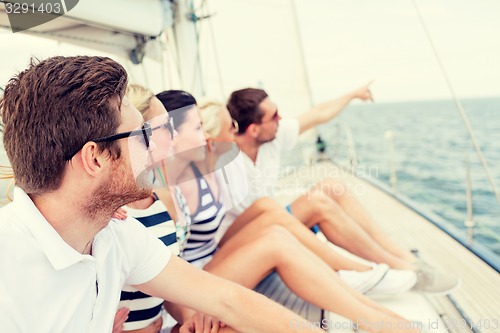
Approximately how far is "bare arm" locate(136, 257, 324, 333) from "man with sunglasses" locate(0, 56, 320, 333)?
Answer: 0.43 feet

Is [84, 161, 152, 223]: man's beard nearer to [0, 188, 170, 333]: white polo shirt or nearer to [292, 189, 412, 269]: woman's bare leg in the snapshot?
[0, 188, 170, 333]: white polo shirt

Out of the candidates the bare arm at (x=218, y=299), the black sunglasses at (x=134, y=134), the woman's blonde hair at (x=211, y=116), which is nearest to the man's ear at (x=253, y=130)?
the woman's blonde hair at (x=211, y=116)

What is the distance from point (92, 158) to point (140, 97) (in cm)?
49

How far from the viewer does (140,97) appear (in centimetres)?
117

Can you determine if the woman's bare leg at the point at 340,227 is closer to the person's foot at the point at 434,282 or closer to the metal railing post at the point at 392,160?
the person's foot at the point at 434,282

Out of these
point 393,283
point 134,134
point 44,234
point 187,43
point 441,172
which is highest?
point 187,43

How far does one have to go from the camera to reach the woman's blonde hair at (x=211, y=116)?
1628mm

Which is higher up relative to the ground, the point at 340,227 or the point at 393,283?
Answer: the point at 340,227

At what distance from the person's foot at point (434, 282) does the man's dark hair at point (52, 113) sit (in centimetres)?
115

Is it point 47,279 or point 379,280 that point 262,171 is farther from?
point 47,279

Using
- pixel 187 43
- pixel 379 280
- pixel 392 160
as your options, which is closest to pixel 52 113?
pixel 379 280

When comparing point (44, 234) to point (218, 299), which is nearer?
point (44, 234)

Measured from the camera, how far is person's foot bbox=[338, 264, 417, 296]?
138cm

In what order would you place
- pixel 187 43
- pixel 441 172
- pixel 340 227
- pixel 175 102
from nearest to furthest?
pixel 175 102 → pixel 340 227 → pixel 187 43 → pixel 441 172
